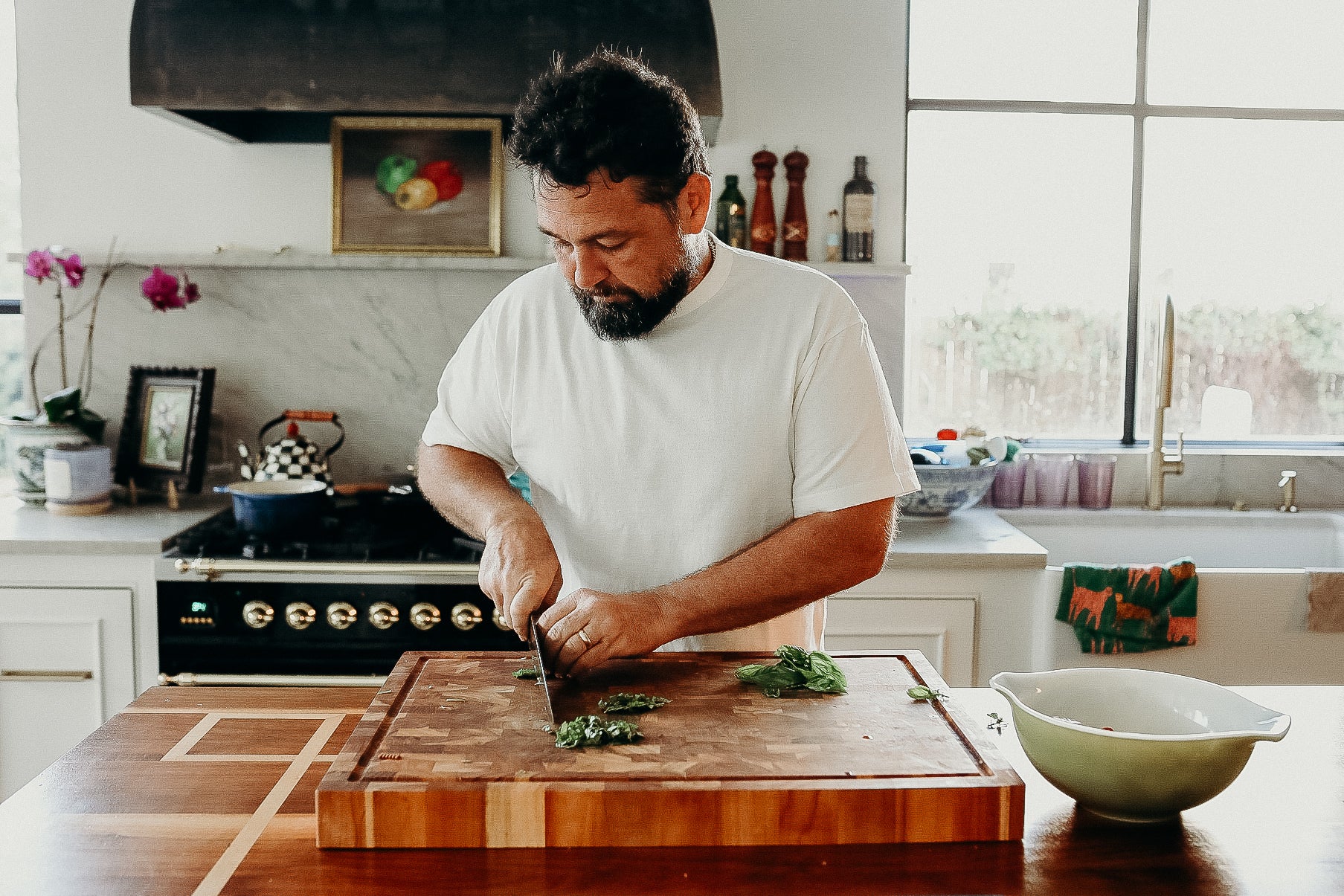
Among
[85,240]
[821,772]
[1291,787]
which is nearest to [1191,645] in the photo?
[1291,787]

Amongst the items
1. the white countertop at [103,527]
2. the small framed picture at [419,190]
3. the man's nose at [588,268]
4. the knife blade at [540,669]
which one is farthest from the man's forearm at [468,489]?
the small framed picture at [419,190]

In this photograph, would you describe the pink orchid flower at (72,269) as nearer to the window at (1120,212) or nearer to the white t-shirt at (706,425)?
the white t-shirt at (706,425)

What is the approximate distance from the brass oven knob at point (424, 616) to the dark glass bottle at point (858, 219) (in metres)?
1.38

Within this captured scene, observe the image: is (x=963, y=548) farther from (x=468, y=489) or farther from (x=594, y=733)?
(x=594, y=733)

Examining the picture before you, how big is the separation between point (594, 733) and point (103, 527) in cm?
182

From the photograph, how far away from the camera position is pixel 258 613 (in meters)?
2.25

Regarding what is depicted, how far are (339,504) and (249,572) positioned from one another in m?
0.61

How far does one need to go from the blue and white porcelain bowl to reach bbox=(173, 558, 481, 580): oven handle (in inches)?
41.4

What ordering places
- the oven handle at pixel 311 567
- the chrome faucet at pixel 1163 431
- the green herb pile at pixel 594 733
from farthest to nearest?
the chrome faucet at pixel 1163 431
the oven handle at pixel 311 567
the green herb pile at pixel 594 733

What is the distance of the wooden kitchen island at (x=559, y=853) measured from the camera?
0.90 metres

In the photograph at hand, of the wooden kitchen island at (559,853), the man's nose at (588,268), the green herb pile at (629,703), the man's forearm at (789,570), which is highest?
the man's nose at (588,268)

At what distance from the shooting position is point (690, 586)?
1356mm

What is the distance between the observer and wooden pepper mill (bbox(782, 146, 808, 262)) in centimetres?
281

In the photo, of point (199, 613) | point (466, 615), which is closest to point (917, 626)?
point (466, 615)
